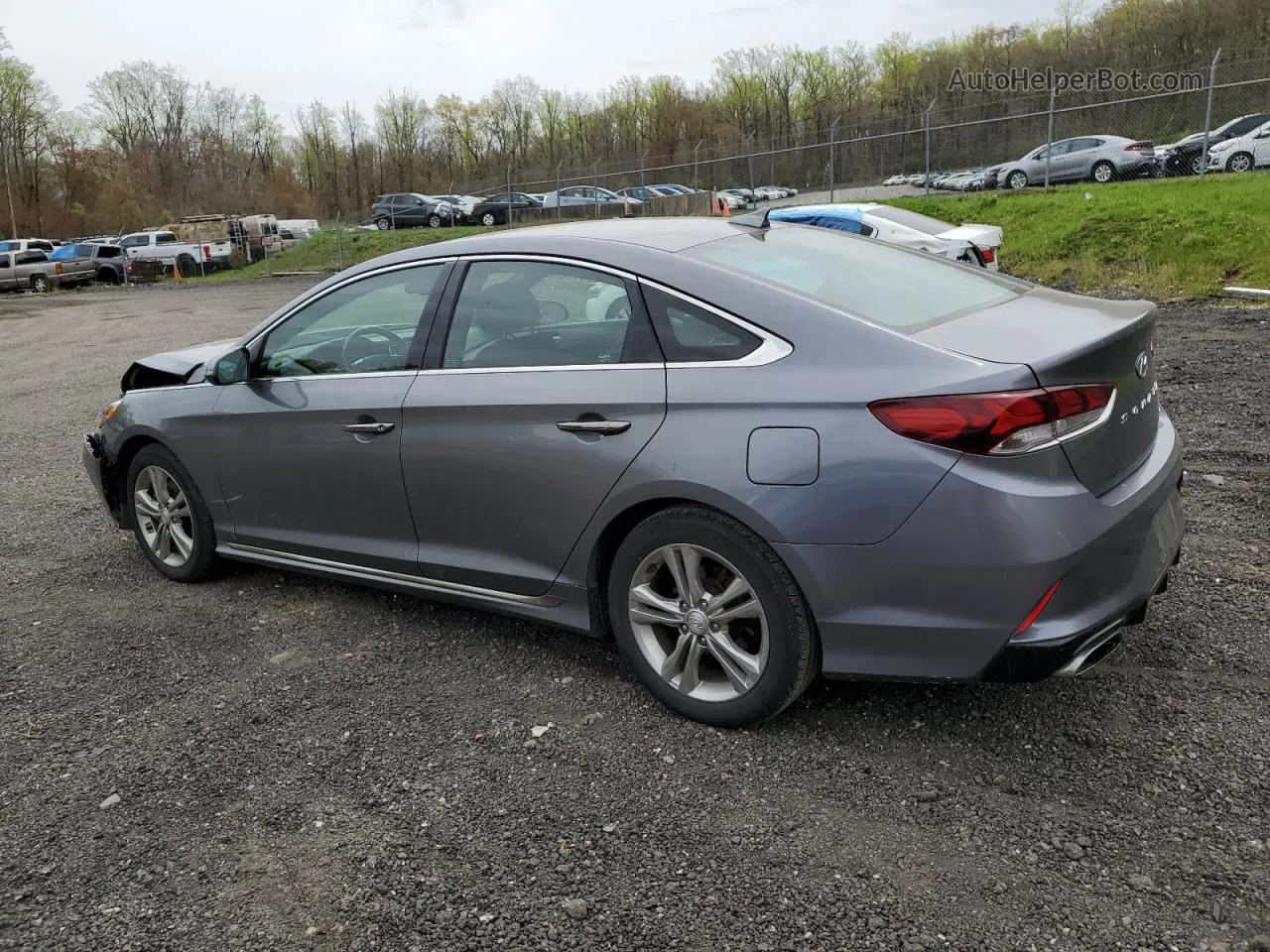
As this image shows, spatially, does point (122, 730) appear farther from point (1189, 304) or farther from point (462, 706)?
point (1189, 304)

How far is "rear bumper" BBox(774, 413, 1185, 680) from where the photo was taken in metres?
2.80

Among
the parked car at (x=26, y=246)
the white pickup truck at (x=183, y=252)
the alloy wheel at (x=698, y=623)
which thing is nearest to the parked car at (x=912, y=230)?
A: the alloy wheel at (x=698, y=623)

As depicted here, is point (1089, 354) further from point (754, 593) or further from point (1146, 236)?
point (1146, 236)

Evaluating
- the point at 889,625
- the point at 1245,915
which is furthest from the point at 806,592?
the point at 1245,915

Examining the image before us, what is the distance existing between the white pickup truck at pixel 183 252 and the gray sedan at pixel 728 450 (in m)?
40.8

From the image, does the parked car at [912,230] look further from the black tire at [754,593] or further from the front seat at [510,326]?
the black tire at [754,593]

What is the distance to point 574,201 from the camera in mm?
36219

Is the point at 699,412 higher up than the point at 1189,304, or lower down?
higher up

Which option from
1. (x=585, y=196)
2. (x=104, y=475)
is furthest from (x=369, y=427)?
(x=585, y=196)

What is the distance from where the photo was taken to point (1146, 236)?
52.5ft

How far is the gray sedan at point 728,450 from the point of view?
9.41 ft

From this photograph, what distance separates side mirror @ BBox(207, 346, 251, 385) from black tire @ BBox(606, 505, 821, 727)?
6.83 ft

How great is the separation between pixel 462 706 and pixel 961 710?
1.69 m

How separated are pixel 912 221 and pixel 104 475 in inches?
428
